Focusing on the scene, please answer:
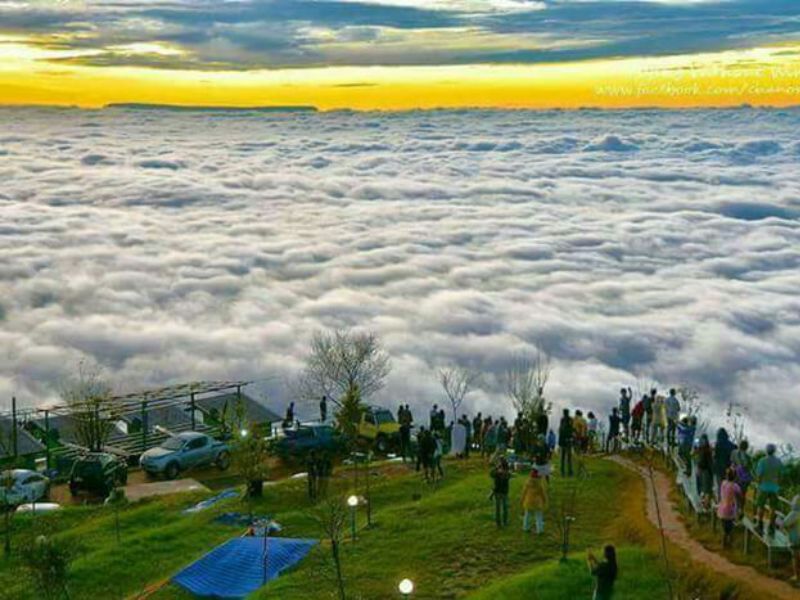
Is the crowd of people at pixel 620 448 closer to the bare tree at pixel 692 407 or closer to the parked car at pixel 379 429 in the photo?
the bare tree at pixel 692 407

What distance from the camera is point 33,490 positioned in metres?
29.0

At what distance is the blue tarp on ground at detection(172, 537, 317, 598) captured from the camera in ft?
59.8

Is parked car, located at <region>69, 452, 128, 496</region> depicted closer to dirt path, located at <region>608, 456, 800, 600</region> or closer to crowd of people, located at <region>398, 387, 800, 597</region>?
crowd of people, located at <region>398, 387, 800, 597</region>

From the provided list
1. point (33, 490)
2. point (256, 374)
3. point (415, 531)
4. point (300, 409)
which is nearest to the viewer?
point (415, 531)

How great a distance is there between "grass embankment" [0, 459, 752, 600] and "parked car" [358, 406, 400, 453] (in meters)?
6.94

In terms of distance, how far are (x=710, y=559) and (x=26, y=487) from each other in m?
19.9

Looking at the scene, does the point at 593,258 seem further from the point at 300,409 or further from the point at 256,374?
the point at 300,409

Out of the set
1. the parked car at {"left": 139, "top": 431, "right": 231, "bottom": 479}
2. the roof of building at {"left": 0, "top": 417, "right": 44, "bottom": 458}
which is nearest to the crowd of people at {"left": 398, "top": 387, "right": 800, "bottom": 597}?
the parked car at {"left": 139, "top": 431, "right": 231, "bottom": 479}

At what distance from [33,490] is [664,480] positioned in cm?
1712

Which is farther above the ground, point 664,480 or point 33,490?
point 664,480

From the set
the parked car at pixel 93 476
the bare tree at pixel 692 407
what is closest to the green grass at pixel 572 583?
the bare tree at pixel 692 407

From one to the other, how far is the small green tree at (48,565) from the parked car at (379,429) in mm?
16450

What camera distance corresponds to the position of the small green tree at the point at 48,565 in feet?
56.3

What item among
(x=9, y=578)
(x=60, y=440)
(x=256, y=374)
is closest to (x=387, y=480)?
(x=9, y=578)
